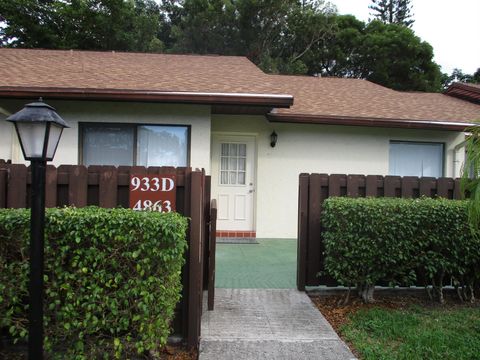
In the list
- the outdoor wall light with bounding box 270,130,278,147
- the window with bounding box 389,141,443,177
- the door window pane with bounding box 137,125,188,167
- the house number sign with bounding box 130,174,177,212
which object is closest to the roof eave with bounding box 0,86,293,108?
the door window pane with bounding box 137,125,188,167

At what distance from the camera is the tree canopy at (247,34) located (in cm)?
2341

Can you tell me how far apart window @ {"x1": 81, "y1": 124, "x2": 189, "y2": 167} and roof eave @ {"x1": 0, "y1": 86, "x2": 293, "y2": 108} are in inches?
32.3

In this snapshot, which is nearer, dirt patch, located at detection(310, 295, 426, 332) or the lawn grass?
the lawn grass

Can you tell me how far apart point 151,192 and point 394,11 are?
39.3m

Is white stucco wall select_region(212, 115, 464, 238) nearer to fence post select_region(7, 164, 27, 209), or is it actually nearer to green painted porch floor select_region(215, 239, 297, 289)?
green painted porch floor select_region(215, 239, 297, 289)

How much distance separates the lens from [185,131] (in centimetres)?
847

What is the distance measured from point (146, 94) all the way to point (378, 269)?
16.8 feet

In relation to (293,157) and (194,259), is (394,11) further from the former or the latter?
(194,259)

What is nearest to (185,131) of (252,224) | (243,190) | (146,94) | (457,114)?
(146,94)

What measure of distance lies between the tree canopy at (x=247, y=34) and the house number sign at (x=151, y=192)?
20.6 metres

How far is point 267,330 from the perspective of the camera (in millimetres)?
4191

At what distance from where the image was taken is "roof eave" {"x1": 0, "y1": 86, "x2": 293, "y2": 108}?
24.8ft

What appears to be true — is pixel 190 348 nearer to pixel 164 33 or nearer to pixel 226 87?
pixel 226 87

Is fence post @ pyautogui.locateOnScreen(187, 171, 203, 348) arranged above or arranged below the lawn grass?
above
